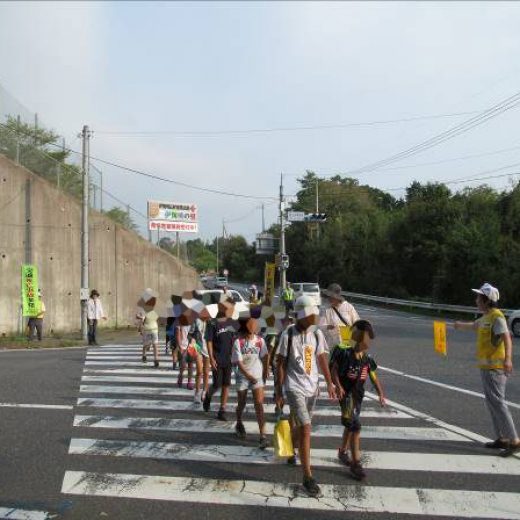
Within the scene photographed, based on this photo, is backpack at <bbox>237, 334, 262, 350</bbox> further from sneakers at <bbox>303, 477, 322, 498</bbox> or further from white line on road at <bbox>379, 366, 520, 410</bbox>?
white line on road at <bbox>379, 366, 520, 410</bbox>

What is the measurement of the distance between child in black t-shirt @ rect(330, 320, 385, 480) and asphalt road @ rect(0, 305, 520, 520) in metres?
0.33

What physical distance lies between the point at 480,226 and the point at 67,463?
32243 mm

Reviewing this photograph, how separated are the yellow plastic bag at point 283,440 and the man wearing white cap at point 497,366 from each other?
246 cm

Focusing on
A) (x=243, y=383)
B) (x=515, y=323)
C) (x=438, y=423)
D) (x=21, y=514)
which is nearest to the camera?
(x=21, y=514)

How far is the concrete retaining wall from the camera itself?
22781 millimetres

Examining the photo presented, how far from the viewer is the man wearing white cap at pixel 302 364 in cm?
580

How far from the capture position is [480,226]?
1375 inches

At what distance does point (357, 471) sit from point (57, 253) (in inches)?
785

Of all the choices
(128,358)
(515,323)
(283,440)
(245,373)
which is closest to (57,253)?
(128,358)

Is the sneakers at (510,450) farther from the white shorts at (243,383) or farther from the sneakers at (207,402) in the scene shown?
the sneakers at (207,402)

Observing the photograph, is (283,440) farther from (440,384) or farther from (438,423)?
(440,384)

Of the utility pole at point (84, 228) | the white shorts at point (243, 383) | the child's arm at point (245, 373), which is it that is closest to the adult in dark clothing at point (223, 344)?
the white shorts at point (243, 383)

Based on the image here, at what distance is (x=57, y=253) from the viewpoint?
23.7 m

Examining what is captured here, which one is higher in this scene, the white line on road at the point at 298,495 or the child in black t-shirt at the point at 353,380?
the child in black t-shirt at the point at 353,380
